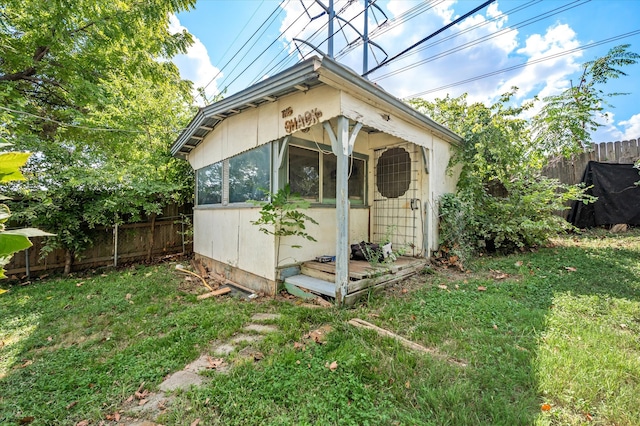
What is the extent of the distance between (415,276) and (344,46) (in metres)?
7.27

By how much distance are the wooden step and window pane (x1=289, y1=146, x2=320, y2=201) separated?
1.32 meters

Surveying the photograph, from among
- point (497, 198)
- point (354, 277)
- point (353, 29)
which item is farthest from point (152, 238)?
point (497, 198)

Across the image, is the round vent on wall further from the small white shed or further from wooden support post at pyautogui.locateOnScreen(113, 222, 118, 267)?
wooden support post at pyautogui.locateOnScreen(113, 222, 118, 267)

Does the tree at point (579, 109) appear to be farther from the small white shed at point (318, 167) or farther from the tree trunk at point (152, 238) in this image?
the tree trunk at point (152, 238)

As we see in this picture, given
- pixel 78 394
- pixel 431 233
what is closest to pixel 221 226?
pixel 78 394

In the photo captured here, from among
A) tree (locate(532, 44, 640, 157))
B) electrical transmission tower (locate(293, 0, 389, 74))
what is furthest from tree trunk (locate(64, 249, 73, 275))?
tree (locate(532, 44, 640, 157))

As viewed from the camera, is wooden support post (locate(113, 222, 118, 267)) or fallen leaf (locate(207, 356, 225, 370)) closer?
fallen leaf (locate(207, 356, 225, 370))

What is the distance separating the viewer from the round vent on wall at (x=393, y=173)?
534 cm

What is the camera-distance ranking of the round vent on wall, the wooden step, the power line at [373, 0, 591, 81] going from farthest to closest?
1. the power line at [373, 0, 591, 81]
2. the round vent on wall
3. the wooden step

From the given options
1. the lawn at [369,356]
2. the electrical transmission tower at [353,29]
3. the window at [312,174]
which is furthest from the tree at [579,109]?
the window at [312,174]

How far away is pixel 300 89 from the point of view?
11.7ft

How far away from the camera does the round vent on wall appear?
210 inches

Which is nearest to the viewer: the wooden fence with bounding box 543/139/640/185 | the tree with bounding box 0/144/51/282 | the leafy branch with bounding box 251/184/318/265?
the tree with bounding box 0/144/51/282

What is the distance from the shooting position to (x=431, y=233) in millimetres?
5168
